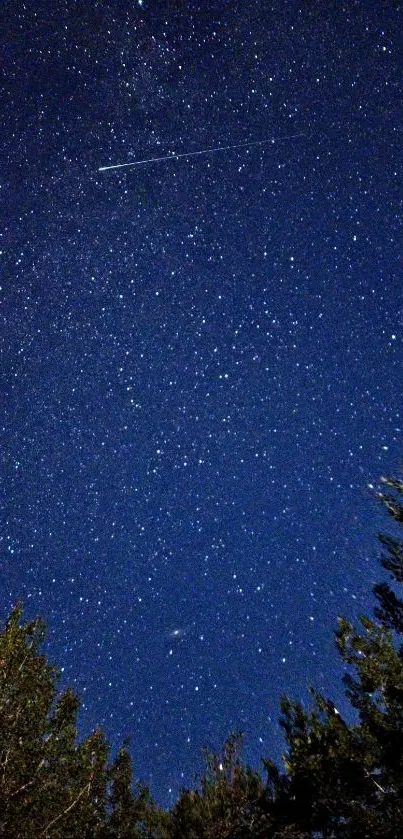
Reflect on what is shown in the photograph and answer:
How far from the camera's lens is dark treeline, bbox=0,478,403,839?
11.8 m

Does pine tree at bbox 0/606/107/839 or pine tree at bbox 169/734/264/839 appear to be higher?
pine tree at bbox 0/606/107/839

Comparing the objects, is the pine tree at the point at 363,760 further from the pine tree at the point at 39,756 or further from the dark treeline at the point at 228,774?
the pine tree at the point at 39,756

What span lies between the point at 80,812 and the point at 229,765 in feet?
12.0

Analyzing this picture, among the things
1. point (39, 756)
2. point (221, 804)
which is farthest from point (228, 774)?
point (39, 756)

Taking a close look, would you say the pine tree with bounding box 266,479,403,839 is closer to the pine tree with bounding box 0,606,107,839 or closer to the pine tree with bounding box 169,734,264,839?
the pine tree with bounding box 169,734,264,839

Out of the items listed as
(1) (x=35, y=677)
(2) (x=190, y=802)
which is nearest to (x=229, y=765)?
(2) (x=190, y=802)

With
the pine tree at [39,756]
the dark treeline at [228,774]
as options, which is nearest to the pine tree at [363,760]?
the dark treeline at [228,774]

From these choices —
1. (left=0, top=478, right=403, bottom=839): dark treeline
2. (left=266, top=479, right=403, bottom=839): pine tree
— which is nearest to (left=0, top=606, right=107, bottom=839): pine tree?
(left=0, top=478, right=403, bottom=839): dark treeline

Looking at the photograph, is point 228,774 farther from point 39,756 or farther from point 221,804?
point 39,756

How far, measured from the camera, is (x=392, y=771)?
1266 centimetres

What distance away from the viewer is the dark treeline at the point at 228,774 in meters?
11.8

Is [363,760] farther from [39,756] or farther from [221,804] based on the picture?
[39,756]

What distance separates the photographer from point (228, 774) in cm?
1371

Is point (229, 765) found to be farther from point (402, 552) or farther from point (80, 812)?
point (402, 552)
